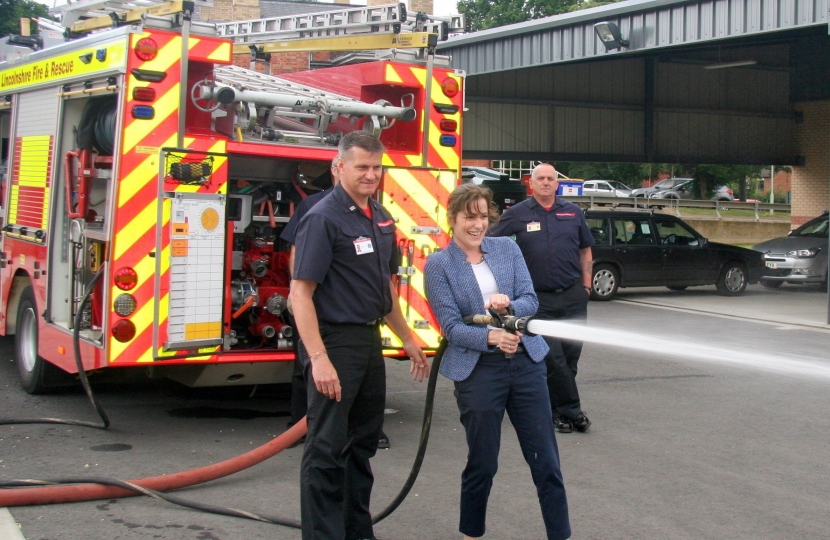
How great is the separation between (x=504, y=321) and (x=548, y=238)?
119 inches

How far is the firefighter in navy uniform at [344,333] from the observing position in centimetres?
418

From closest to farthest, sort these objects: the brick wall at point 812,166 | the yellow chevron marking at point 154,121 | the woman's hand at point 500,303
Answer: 1. the woman's hand at point 500,303
2. the yellow chevron marking at point 154,121
3. the brick wall at point 812,166

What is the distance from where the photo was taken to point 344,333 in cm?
434

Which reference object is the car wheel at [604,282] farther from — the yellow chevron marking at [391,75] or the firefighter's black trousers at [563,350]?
the yellow chevron marking at [391,75]

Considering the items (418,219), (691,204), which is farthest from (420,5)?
(418,219)

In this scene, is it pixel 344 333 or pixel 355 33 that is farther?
pixel 355 33

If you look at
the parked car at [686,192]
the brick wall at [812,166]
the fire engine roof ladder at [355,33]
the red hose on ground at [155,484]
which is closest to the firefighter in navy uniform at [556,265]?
the fire engine roof ladder at [355,33]

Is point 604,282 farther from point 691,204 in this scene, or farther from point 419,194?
point 691,204

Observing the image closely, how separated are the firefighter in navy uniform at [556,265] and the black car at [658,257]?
974 centimetres

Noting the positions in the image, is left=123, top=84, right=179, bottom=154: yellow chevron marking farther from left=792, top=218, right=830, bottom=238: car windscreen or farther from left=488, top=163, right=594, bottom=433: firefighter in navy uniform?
left=792, top=218, right=830, bottom=238: car windscreen

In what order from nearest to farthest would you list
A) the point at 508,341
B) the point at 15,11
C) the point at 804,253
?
1. the point at 508,341
2. the point at 804,253
3. the point at 15,11

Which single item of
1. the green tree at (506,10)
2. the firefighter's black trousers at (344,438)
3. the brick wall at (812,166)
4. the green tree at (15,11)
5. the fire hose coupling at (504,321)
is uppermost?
the green tree at (506,10)

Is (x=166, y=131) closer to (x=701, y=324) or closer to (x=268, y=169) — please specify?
(x=268, y=169)

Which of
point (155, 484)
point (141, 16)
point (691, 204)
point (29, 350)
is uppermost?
point (691, 204)
